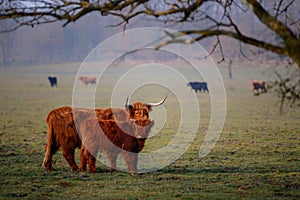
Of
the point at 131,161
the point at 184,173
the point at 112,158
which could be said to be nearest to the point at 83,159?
the point at 112,158

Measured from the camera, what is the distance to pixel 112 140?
32.3ft

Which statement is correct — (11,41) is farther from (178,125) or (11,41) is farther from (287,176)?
(287,176)

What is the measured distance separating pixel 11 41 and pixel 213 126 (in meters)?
82.1

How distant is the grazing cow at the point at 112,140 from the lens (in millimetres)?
9648

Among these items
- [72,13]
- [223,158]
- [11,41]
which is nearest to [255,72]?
[11,41]

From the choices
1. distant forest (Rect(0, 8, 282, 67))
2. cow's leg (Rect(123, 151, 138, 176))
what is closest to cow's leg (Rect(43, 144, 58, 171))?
cow's leg (Rect(123, 151, 138, 176))

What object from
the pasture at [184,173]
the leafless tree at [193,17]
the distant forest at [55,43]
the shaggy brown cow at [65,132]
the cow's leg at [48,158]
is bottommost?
the pasture at [184,173]

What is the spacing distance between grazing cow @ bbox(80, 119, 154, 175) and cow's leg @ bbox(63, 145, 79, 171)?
165mm

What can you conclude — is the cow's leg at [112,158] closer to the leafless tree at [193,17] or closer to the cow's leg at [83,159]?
the cow's leg at [83,159]

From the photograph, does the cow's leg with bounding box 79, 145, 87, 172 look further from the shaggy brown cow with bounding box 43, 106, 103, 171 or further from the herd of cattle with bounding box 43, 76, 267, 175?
the shaggy brown cow with bounding box 43, 106, 103, 171

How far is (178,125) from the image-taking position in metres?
19.4

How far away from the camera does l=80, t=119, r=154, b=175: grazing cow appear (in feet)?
31.7

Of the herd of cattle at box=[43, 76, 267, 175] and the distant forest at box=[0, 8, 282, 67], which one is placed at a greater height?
the distant forest at box=[0, 8, 282, 67]

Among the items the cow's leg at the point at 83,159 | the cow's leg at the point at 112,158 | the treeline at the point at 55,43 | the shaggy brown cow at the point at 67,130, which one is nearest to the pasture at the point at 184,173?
the cow's leg at the point at 112,158
